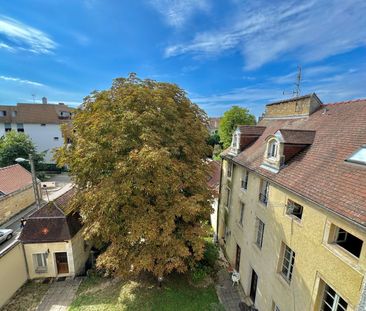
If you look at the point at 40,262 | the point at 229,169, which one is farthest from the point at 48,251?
the point at 229,169

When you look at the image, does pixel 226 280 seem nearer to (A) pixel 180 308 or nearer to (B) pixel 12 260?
(A) pixel 180 308

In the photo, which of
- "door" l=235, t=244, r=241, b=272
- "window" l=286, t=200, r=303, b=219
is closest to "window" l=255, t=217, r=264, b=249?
"window" l=286, t=200, r=303, b=219

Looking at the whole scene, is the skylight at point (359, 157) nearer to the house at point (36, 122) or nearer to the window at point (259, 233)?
the window at point (259, 233)

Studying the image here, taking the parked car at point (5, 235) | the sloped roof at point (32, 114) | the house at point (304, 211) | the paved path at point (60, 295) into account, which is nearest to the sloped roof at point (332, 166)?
the house at point (304, 211)

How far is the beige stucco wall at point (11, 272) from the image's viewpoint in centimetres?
1374

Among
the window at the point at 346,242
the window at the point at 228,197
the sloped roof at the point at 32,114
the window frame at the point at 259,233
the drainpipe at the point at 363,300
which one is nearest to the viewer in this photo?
the drainpipe at the point at 363,300

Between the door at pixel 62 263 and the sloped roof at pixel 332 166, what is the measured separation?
15.8 meters

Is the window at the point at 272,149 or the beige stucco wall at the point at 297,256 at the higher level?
the window at the point at 272,149

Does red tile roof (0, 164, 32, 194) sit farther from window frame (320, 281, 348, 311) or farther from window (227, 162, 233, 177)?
window frame (320, 281, 348, 311)

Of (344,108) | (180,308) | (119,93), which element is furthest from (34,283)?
(344,108)

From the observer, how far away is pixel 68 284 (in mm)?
15586

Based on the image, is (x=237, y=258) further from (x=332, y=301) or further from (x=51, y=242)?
(x=51, y=242)

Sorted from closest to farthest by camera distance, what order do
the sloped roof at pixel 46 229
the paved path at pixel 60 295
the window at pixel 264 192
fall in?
1. the window at pixel 264 192
2. the paved path at pixel 60 295
3. the sloped roof at pixel 46 229

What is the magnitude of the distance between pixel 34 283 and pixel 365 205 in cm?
2116
